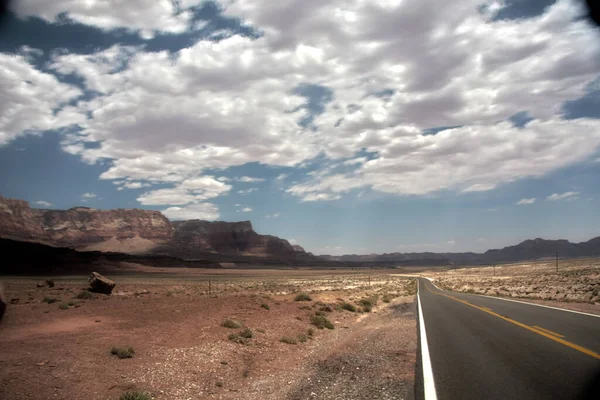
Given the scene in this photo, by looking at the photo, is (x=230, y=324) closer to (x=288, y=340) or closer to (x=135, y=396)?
(x=288, y=340)

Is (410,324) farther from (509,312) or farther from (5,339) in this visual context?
(5,339)

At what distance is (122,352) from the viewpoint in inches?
388

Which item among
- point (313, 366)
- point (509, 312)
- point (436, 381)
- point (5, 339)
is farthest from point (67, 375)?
point (509, 312)

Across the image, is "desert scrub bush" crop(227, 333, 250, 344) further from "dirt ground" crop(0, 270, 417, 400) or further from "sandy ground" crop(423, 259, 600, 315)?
"sandy ground" crop(423, 259, 600, 315)

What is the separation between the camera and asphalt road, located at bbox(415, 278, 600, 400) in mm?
6379

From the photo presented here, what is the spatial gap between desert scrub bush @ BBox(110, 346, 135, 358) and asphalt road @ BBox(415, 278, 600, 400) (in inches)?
271

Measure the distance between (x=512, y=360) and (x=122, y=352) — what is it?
8944 mm

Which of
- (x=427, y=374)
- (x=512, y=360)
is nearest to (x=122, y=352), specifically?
(x=427, y=374)

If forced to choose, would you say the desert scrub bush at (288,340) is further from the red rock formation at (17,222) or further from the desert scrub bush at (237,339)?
the red rock formation at (17,222)

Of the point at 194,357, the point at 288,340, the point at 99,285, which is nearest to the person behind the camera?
the point at 194,357

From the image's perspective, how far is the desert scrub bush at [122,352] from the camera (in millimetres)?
9820

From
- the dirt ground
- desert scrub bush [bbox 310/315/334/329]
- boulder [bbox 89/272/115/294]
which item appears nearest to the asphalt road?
the dirt ground

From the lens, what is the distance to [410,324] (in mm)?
15875

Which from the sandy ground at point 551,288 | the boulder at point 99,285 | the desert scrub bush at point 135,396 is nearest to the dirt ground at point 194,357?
the desert scrub bush at point 135,396
